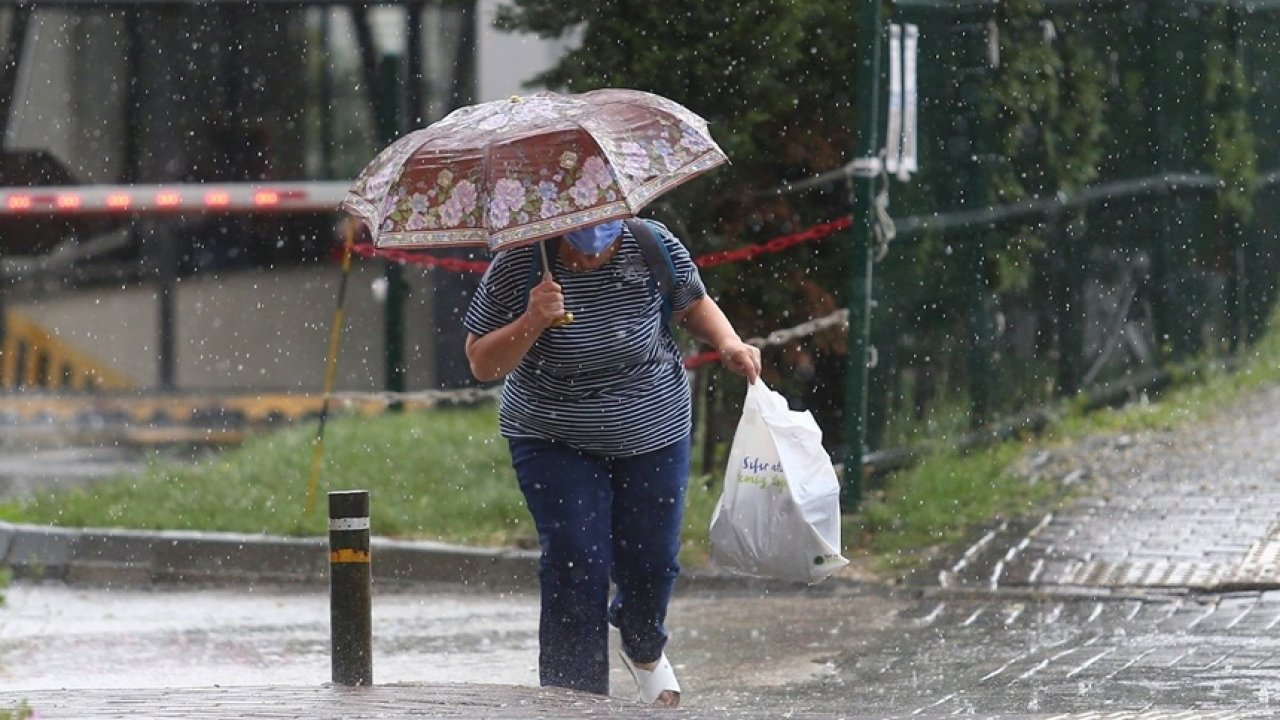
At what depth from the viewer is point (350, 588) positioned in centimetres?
638

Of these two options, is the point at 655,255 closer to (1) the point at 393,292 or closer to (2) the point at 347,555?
(2) the point at 347,555

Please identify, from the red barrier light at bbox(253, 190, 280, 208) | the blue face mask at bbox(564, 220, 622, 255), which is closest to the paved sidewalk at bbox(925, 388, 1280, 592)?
the blue face mask at bbox(564, 220, 622, 255)

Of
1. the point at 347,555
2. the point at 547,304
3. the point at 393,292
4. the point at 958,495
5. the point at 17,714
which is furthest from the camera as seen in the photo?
the point at 393,292

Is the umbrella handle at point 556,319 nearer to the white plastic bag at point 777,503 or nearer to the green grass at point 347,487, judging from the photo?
the white plastic bag at point 777,503

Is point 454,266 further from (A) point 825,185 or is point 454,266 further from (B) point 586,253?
(B) point 586,253

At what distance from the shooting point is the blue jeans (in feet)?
20.1

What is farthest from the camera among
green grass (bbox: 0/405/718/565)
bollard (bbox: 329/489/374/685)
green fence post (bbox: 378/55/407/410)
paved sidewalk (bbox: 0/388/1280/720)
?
green fence post (bbox: 378/55/407/410)

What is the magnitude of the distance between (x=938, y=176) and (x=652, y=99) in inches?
166

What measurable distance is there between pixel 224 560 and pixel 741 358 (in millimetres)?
4552

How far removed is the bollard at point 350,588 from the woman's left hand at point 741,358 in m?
1.08

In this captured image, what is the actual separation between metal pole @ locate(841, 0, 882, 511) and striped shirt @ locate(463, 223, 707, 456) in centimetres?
350

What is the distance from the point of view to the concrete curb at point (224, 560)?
959 centimetres

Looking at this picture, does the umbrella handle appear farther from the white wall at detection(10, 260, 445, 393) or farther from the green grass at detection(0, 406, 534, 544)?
the white wall at detection(10, 260, 445, 393)

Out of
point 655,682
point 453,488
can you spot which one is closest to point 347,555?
point 655,682
